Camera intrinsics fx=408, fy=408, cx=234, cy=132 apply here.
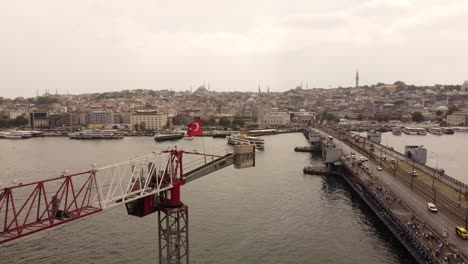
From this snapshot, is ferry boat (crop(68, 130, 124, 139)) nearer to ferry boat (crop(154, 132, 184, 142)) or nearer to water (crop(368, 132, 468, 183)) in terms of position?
ferry boat (crop(154, 132, 184, 142))

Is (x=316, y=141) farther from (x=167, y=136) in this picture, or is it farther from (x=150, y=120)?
(x=150, y=120)

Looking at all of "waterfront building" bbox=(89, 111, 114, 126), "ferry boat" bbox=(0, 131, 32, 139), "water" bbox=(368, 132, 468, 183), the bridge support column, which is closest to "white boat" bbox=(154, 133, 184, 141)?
"ferry boat" bbox=(0, 131, 32, 139)

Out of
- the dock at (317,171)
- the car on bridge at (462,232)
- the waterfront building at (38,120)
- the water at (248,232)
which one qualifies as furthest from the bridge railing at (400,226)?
the waterfront building at (38,120)

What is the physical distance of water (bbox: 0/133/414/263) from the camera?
49.5 feet

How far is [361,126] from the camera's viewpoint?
81.2 metres

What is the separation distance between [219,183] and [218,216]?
25.1ft

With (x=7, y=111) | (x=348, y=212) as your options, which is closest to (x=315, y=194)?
(x=348, y=212)

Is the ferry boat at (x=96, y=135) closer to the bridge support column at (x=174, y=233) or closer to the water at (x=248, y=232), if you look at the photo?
the water at (x=248, y=232)

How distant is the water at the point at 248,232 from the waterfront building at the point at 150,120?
50594mm

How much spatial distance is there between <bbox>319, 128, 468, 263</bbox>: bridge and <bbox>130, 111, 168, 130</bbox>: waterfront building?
175ft

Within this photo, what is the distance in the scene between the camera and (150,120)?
79.2 m

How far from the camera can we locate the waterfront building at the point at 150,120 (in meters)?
78.8

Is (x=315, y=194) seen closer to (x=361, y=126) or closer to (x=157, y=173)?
(x=157, y=173)

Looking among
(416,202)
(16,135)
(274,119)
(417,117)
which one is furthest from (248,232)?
(417,117)
